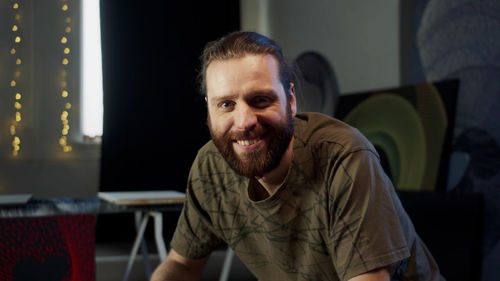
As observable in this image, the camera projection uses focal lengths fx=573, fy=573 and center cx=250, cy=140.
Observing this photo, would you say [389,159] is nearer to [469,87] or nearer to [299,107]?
[469,87]

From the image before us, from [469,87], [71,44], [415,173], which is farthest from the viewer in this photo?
[71,44]

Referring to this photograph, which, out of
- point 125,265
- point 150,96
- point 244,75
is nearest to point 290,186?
→ point 244,75

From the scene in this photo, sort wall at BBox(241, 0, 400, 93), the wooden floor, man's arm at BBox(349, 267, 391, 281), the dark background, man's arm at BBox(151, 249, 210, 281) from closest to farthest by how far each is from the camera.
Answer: man's arm at BBox(349, 267, 391, 281) → man's arm at BBox(151, 249, 210, 281) → wall at BBox(241, 0, 400, 93) → the wooden floor → the dark background

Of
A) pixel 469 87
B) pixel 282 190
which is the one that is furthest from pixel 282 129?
pixel 469 87

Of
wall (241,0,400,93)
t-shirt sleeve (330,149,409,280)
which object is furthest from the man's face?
wall (241,0,400,93)

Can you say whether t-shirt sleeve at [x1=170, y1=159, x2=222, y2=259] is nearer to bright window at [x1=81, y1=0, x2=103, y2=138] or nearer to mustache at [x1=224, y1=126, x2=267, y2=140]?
mustache at [x1=224, y1=126, x2=267, y2=140]

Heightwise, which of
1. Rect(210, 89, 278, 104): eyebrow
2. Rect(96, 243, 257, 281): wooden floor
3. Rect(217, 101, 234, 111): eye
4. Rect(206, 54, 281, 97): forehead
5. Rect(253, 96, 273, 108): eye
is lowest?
Rect(96, 243, 257, 281): wooden floor

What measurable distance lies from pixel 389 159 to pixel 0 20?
1826 millimetres

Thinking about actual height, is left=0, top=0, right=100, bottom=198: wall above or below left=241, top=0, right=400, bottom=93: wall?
below

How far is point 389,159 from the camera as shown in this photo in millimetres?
2793

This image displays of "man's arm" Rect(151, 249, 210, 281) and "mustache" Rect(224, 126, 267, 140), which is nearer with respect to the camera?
"mustache" Rect(224, 126, 267, 140)

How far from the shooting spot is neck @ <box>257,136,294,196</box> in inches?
49.7

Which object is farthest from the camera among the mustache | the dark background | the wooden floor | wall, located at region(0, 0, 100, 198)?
the dark background

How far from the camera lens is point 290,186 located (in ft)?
4.09
